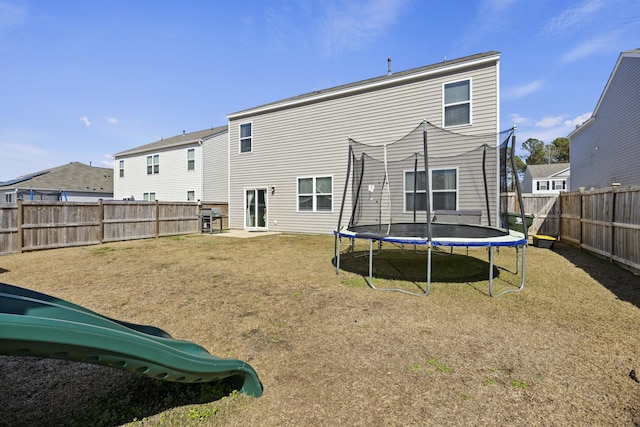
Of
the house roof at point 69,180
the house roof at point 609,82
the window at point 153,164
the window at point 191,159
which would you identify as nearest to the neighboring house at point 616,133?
the house roof at point 609,82

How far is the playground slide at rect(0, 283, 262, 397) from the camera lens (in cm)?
102

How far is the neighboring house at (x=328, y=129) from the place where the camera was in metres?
8.08

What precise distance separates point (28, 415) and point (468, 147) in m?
9.02

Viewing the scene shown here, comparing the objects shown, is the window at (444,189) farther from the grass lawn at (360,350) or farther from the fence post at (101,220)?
the fence post at (101,220)

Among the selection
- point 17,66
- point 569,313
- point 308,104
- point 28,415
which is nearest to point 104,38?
point 17,66

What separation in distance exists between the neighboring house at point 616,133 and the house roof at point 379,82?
6558 millimetres

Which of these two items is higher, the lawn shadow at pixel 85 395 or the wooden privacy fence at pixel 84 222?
the wooden privacy fence at pixel 84 222

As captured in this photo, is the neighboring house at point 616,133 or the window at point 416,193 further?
the neighboring house at point 616,133

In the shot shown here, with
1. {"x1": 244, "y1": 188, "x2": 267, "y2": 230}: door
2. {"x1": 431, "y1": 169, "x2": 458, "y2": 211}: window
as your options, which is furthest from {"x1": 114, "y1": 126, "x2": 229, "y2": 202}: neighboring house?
{"x1": 431, "y1": 169, "x2": 458, "y2": 211}: window

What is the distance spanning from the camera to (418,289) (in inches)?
161

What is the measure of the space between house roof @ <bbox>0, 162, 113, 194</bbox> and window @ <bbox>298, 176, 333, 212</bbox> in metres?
18.3

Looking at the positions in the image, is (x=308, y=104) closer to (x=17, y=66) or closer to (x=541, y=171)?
(x=17, y=66)

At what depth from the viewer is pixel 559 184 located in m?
27.3

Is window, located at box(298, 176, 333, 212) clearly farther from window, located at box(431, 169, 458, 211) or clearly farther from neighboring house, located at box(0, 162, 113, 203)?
neighboring house, located at box(0, 162, 113, 203)
